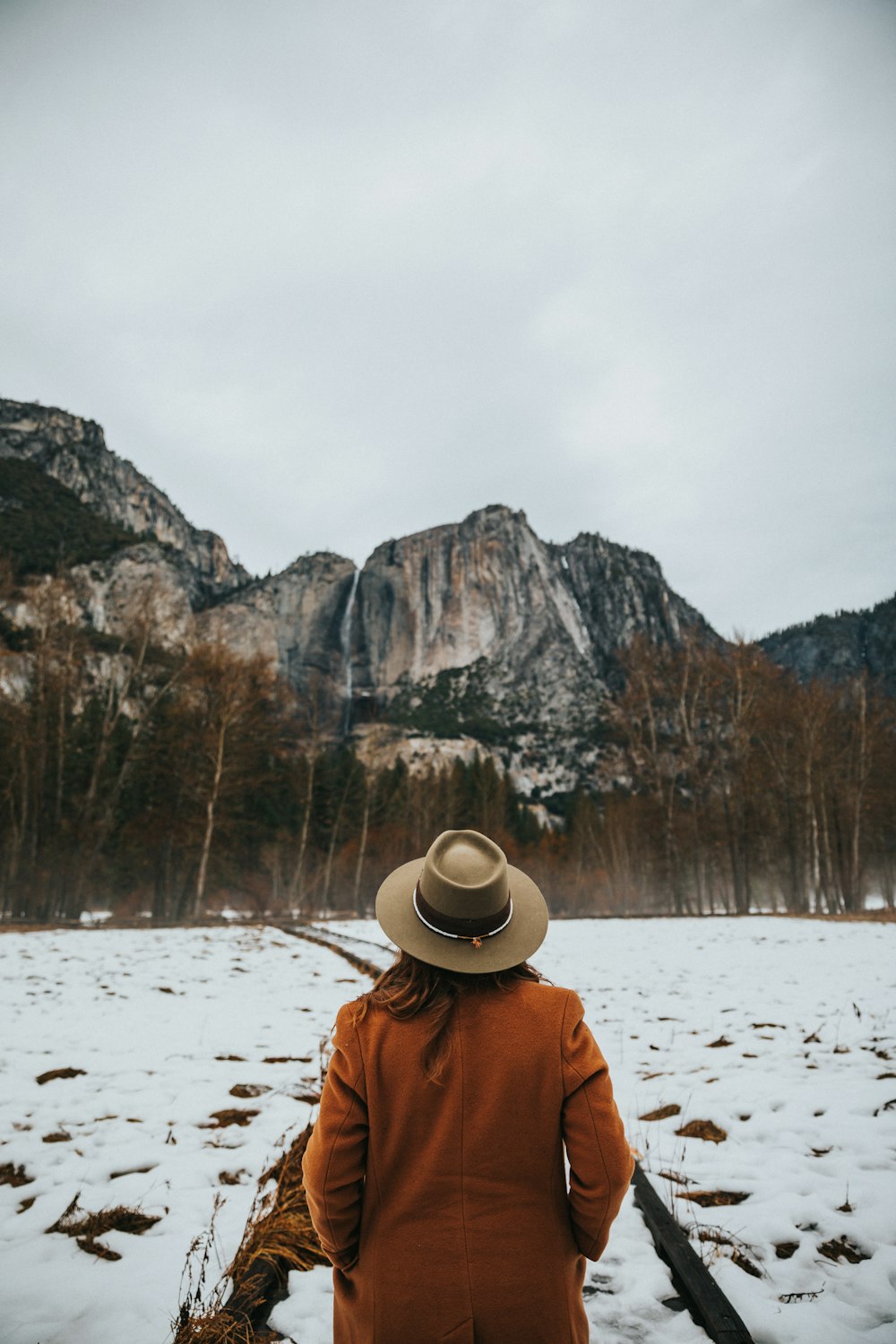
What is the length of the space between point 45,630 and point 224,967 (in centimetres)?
1522

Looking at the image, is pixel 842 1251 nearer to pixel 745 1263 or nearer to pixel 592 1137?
pixel 745 1263

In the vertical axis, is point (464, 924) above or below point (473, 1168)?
above

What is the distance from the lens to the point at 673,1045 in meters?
6.12

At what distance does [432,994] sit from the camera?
1684mm

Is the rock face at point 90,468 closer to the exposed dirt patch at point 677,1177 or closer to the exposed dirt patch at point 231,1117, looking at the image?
the exposed dirt patch at point 231,1117

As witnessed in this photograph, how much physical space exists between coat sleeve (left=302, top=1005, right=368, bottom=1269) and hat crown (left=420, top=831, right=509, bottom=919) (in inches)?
14.6

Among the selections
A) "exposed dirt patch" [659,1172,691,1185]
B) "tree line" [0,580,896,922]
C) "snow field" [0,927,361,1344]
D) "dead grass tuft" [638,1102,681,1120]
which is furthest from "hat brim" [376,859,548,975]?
"tree line" [0,580,896,922]

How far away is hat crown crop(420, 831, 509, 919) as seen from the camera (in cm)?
168

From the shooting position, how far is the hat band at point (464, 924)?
1701 millimetres

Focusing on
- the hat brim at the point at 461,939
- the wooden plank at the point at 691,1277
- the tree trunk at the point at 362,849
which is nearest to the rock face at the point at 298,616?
the tree trunk at the point at 362,849

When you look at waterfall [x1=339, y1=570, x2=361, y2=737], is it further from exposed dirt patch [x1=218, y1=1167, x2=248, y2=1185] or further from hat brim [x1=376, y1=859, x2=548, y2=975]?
hat brim [x1=376, y1=859, x2=548, y2=975]

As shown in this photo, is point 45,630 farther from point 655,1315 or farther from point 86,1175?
point 655,1315

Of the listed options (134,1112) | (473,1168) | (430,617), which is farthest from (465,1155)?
(430,617)

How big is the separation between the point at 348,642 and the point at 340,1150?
11555cm
